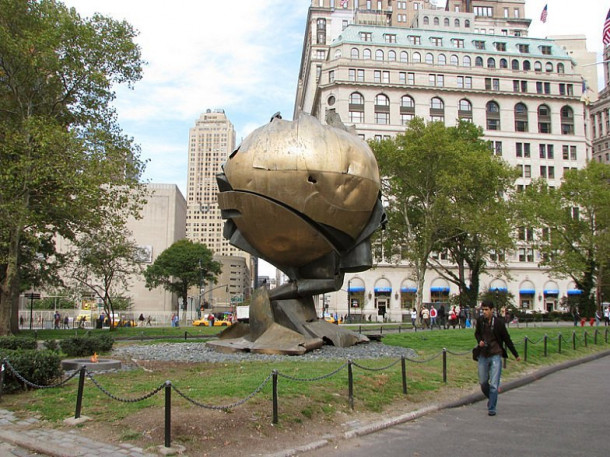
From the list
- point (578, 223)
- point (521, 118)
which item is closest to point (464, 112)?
point (521, 118)

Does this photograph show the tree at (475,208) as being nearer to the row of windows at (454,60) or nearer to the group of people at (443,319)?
the group of people at (443,319)

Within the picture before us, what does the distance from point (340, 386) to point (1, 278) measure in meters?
25.0

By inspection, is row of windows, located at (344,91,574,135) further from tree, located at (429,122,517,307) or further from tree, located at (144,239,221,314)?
tree, located at (144,239,221,314)

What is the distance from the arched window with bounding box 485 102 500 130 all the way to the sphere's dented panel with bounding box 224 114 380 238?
2366 inches

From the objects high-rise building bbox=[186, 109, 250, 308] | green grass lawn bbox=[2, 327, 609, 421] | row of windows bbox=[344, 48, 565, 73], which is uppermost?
high-rise building bbox=[186, 109, 250, 308]

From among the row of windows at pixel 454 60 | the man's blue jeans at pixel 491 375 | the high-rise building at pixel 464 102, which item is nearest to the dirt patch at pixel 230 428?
the man's blue jeans at pixel 491 375

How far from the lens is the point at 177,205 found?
3290 inches

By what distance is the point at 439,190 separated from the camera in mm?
37750

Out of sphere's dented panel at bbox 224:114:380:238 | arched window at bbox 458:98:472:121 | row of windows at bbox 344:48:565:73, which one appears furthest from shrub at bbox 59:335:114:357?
arched window at bbox 458:98:472:121

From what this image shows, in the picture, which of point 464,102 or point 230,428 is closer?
point 230,428

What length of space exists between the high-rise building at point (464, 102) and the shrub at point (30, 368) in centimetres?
5239

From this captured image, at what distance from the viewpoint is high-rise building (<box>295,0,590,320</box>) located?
6462 cm

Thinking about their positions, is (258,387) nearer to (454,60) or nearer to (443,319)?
(443,319)

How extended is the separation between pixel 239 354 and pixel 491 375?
771 centimetres
